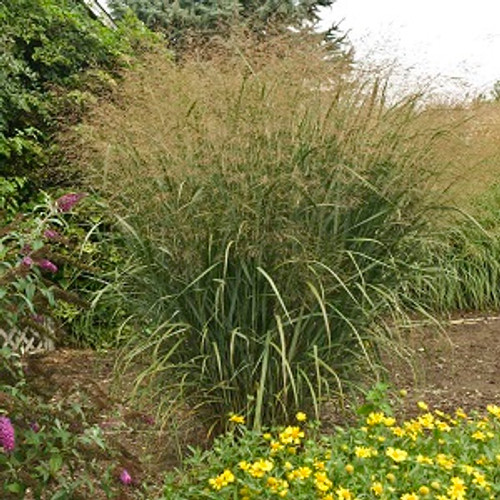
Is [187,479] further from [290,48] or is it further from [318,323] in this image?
[290,48]

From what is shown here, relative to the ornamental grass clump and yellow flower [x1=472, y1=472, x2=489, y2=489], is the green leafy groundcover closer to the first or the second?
yellow flower [x1=472, y1=472, x2=489, y2=489]

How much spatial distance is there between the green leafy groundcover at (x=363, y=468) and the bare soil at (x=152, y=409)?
0.28 metres

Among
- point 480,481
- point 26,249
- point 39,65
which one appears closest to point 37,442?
point 26,249

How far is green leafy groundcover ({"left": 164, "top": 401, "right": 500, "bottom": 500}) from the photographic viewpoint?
7.15 feet

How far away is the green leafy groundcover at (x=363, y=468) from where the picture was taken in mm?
2180

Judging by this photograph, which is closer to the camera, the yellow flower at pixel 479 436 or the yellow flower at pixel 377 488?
the yellow flower at pixel 377 488

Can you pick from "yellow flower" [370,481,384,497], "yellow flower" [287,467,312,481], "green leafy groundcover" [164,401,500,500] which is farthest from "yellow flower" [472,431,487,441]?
"yellow flower" [287,467,312,481]

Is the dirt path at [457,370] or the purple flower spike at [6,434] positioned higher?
the purple flower spike at [6,434]

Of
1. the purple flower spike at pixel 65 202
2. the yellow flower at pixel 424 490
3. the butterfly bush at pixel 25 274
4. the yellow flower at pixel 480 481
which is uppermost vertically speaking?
the purple flower spike at pixel 65 202

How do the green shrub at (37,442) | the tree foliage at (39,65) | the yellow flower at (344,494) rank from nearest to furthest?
the green shrub at (37,442) → the yellow flower at (344,494) → the tree foliage at (39,65)

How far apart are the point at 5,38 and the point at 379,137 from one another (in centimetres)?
333

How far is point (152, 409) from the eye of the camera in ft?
10.9

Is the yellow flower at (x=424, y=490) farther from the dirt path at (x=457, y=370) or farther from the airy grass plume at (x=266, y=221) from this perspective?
the dirt path at (x=457, y=370)

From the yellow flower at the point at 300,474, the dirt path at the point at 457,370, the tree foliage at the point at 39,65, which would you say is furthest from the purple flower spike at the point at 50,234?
the tree foliage at the point at 39,65
